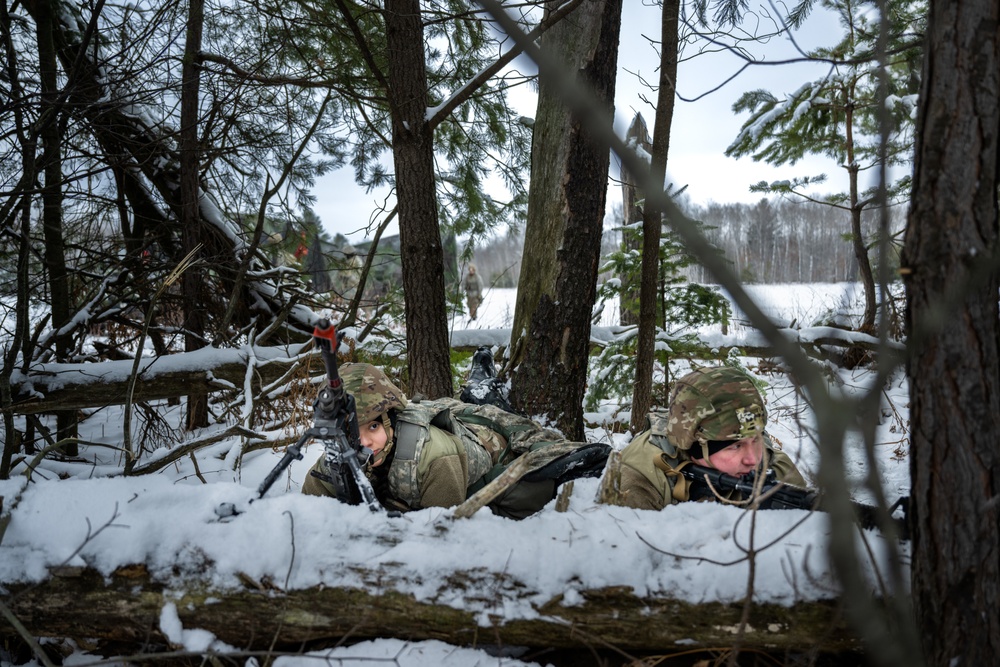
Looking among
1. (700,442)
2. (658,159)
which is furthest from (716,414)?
(658,159)

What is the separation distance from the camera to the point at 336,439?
6.39 ft

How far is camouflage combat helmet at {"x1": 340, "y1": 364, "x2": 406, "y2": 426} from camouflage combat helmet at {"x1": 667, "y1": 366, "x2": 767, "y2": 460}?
1.16m

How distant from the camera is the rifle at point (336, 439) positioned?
6.06 ft

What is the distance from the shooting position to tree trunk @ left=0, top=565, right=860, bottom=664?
5.20ft

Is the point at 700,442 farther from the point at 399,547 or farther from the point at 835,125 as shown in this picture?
the point at 835,125

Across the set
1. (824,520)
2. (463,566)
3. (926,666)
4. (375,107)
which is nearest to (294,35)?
(375,107)

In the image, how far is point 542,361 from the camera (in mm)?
3629

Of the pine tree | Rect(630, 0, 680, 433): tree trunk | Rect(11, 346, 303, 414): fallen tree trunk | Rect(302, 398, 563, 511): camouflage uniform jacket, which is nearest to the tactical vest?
Rect(302, 398, 563, 511): camouflage uniform jacket

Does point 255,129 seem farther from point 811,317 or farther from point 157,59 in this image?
point 811,317

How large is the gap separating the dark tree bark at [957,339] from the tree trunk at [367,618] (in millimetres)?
368

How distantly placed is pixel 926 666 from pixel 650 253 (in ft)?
8.73

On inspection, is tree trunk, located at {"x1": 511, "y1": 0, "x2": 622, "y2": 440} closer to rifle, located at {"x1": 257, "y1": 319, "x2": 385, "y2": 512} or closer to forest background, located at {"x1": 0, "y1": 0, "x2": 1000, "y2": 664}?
forest background, located at {"x1": 0, "y1": 0, "x2": 1000, "y2": 664}

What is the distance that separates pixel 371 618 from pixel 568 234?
2510mm

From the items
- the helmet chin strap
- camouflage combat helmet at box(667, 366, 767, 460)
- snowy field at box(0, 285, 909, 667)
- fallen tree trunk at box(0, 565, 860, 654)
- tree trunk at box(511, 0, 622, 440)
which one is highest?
tree trunk at box(511, 0, 622, 440)
